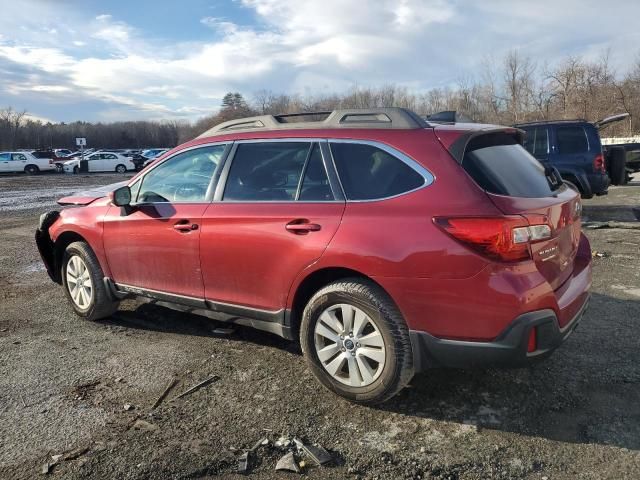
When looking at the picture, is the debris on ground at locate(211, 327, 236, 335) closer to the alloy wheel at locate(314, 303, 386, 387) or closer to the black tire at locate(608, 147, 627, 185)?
the alloy wheel at locate(314, 303, 386, 387)

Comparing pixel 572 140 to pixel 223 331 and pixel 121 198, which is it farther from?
pixel 121 198

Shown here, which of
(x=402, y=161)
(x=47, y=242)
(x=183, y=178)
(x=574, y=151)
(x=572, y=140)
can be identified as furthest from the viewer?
(x=572, y=140)

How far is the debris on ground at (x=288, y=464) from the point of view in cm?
271

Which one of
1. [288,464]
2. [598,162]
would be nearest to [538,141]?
[598,162]

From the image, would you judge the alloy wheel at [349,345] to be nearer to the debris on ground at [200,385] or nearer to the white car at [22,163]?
the debris on ground at [200,385]

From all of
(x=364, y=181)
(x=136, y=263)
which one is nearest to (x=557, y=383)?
(x=364, y=181)

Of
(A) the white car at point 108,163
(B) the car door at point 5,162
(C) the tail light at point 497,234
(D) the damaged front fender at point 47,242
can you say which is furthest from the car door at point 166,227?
(A) the white car at point 108,163

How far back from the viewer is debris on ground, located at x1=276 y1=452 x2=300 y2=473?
2.71 metres

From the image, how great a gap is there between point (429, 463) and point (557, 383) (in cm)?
130

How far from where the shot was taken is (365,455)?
9.25 feet

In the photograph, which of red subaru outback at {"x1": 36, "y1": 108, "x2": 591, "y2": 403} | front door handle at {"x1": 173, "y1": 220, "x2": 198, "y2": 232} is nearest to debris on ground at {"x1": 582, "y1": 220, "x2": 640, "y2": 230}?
red subaru outback at {"x1": 36, "y1": 108, "x2": 591, "y2": 403}

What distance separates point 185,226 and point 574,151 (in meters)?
8.67

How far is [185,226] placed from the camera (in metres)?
4.02

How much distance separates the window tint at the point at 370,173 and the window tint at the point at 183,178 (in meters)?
1.16
